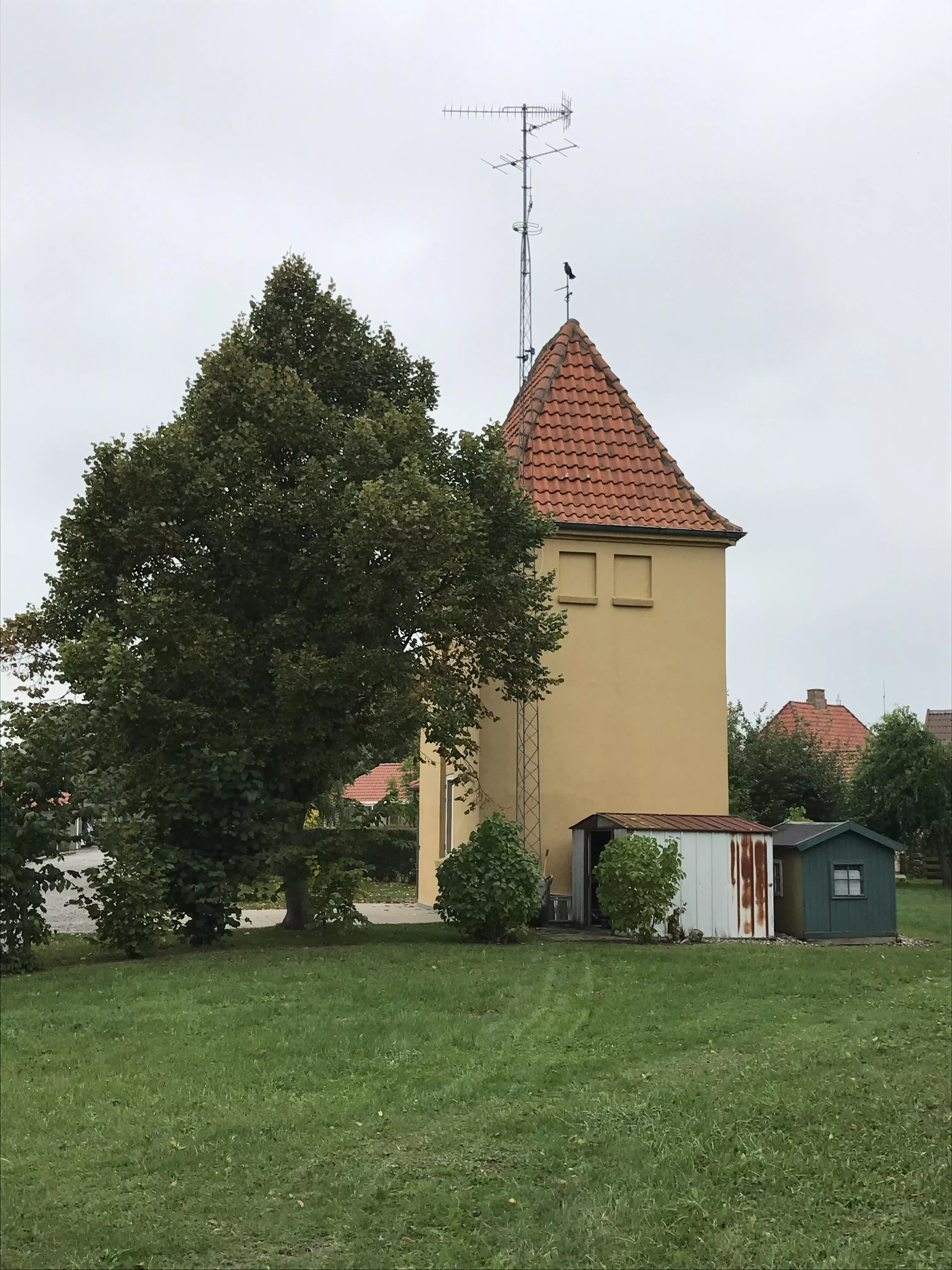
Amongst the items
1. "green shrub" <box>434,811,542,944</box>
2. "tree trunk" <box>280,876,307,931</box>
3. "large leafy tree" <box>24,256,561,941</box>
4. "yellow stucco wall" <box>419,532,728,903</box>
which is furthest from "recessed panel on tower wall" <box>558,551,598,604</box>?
"tree trunk" <box>280,876,307,931</box>

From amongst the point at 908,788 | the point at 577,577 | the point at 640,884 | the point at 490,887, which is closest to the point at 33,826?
A: the point at 490,887

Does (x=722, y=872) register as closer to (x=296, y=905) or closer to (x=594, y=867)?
(x=594, y=867)

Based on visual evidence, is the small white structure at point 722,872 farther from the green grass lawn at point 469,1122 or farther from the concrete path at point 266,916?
the green grass lawn at point 469,1122

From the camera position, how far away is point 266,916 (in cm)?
2342

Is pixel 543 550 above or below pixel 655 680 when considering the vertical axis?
above

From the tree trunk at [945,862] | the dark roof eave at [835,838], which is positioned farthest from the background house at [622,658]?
the tree trunk at [945,862]

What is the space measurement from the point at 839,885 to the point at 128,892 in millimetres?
10707

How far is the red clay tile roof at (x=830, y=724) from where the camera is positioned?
45219mm

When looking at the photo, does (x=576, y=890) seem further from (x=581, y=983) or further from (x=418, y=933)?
(x=581, y=983)

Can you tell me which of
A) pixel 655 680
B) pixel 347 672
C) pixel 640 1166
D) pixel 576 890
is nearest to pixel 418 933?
pixel 576 890

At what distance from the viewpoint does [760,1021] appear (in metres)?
11.2

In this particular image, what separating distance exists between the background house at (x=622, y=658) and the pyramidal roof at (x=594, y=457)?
0.04 metres

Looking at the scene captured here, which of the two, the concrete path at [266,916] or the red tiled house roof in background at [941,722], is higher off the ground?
the red tiled house roof in background at [941,722]

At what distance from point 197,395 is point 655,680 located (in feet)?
31.1
